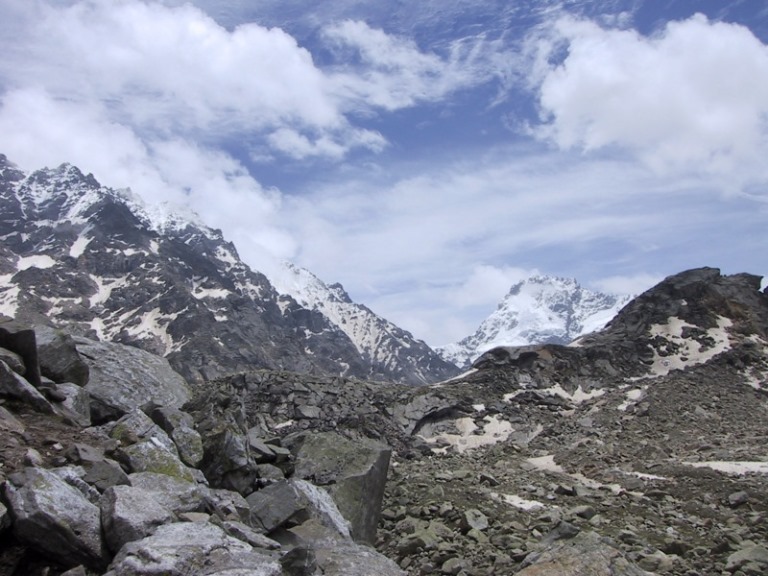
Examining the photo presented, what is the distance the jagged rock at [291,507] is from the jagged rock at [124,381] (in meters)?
4.52

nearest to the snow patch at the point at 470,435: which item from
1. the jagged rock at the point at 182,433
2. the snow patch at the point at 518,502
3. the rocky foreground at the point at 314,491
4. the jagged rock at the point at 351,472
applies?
the rocky foreground at the point at 314,491

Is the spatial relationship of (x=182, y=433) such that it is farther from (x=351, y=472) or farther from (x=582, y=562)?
(x=582, y=562)

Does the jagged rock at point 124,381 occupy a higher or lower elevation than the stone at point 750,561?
higher

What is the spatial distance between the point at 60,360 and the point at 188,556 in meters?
9.40

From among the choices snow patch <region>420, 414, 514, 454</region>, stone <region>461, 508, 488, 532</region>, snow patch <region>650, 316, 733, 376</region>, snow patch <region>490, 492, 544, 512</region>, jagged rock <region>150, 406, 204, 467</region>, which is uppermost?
snow patch <region>650, 316, 733, 376</region>

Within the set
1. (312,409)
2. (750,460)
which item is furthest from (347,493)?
(312,409)

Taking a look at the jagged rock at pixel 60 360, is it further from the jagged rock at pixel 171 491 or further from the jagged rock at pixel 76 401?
the jagged rock at pixel 171 491

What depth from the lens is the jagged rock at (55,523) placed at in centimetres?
910

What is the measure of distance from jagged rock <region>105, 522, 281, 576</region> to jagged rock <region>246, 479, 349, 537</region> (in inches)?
152

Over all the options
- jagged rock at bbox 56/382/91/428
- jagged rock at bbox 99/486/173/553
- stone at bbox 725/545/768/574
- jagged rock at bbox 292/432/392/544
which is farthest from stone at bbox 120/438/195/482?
stone at bbox 725/545/768/574

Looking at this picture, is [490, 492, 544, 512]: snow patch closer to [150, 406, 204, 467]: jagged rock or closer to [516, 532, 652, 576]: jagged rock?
[516, 532, 652, 576]: jagged rock

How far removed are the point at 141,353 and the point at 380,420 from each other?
28.2 metres

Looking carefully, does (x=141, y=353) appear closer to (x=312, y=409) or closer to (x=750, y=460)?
(x=312, y=409)

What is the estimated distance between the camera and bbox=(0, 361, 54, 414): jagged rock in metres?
13.3
